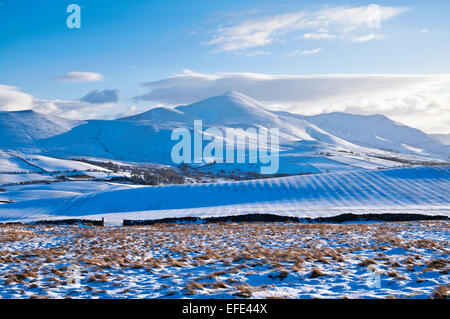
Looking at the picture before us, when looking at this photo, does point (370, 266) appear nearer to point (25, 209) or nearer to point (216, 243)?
point (216, 243)

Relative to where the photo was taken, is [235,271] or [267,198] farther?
[267,198]

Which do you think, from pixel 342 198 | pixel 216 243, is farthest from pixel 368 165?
pixel 216 243

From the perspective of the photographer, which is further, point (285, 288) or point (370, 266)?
point (370, 266)

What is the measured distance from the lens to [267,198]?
172 ft

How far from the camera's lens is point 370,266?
10.9m

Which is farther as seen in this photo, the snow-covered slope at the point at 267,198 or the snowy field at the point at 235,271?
the snow-covered slope at the point at 267,198

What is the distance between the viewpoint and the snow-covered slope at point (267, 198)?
4434 cm

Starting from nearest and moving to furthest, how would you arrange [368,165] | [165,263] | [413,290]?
[413,290], [165,263], [368,165]

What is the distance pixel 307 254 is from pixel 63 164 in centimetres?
16357

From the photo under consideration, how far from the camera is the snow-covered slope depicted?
44.3 metres

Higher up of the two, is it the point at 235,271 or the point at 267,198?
the point at 235,271

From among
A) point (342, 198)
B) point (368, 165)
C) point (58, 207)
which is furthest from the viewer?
point (368, 165)

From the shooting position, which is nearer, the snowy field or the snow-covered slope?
the snowy field
